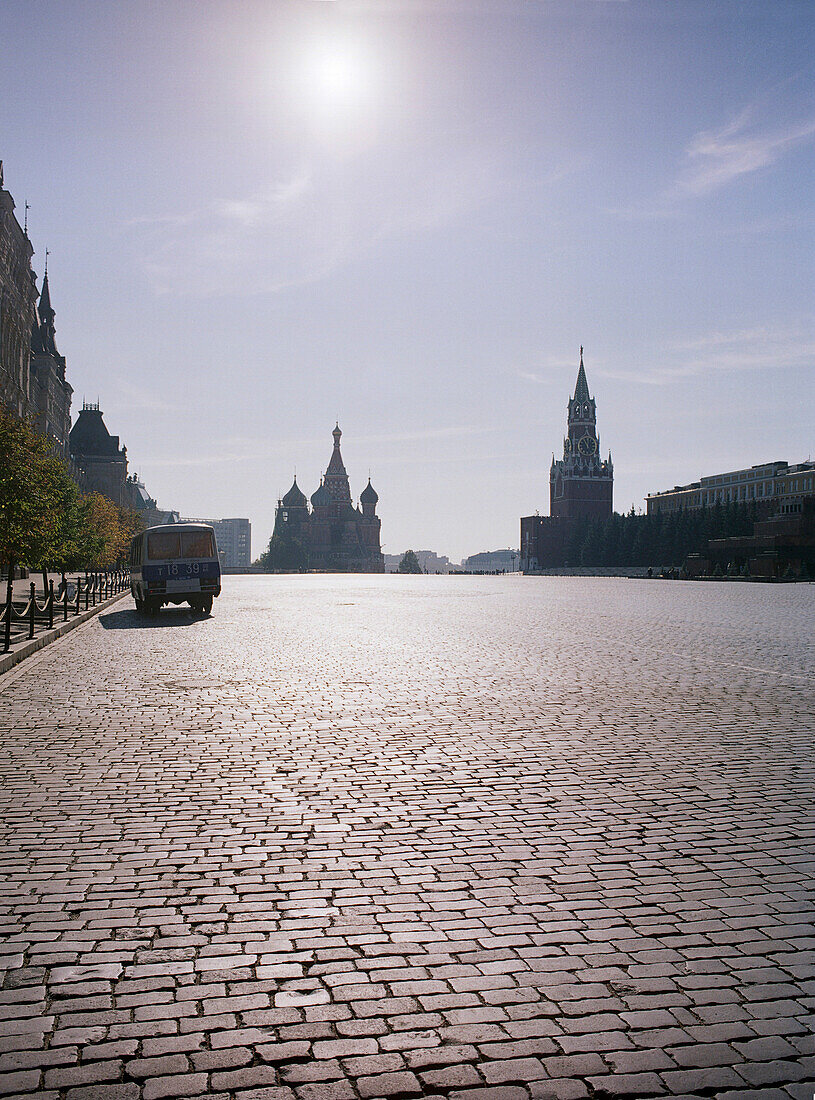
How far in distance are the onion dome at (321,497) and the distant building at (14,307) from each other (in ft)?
387

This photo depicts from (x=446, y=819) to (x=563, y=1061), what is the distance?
→ 8.76 ft

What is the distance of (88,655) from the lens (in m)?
15.2

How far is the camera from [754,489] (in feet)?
444

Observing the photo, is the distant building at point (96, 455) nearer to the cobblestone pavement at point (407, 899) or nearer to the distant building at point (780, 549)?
the distant building at point (780, 549)

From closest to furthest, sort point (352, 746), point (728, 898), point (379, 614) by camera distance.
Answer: point (728, 898)
point (352, 746)
point (379, 614)

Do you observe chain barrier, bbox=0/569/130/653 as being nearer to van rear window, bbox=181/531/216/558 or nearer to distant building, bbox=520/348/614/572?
van rear window, bbox=181/531/216/558

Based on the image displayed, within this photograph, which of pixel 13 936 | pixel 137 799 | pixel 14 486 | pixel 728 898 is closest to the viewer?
pixel 13 936

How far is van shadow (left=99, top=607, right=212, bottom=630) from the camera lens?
22.1m

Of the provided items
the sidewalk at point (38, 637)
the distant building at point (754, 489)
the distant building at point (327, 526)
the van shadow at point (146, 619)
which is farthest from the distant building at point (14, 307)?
the distant building at point (327, 526)

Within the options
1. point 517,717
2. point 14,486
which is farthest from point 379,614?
point 517,717

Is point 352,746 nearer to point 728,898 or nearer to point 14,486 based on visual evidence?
point 728,898

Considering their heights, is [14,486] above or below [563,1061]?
above

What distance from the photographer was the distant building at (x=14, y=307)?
43.3 metres

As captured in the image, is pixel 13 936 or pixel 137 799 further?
pixel 137 799
